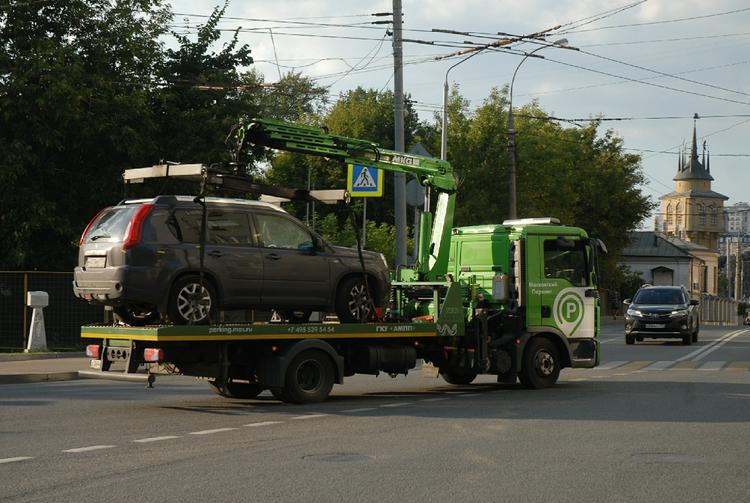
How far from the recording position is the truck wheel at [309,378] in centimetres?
1473

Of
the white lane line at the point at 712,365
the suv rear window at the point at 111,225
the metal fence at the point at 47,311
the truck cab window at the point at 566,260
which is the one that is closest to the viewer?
the suv rear window at the point at 111,225

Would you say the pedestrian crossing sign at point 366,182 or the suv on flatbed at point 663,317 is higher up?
the pedestrian crossing sign at point 366,182

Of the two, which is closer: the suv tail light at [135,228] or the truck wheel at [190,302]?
the suv tail light at [135,228]

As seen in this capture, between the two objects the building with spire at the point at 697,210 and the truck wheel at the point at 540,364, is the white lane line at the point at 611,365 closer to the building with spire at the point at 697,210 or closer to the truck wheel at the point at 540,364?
the truck wheel at the point at 540,364

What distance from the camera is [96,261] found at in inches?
555

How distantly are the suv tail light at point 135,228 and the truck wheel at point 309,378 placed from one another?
252cm

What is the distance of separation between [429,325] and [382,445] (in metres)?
5.64

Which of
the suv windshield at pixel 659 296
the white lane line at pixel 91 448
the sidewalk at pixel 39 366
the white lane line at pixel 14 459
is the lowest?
the white lane line at pixel 14 459

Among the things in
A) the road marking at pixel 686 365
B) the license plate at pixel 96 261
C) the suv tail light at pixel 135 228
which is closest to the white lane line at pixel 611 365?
the road marking at pixel 686 365

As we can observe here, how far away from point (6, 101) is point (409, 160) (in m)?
13.9

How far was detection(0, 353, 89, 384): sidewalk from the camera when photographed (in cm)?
1950

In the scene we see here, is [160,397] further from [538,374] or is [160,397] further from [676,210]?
[676,210]

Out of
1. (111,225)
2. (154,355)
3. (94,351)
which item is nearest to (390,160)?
(111,225)

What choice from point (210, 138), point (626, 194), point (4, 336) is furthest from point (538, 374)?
point (626, 194)
